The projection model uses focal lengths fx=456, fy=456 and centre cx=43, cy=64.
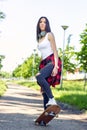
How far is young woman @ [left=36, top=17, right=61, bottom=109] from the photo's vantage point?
8227 mm

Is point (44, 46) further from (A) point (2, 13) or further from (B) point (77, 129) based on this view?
(A) point (2, 13)

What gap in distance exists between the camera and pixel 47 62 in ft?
27.4

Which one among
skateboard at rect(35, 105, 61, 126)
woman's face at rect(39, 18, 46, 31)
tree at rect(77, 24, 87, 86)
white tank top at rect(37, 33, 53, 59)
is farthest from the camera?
tree at rect(77, 24, 87, 86)

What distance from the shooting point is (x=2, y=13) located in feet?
132

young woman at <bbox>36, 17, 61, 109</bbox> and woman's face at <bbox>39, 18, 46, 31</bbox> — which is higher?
woman's face at <bbox>39, 18, 46, 31</bbox>

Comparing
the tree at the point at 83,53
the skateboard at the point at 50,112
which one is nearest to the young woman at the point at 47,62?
the skateboard at the point at 50,112

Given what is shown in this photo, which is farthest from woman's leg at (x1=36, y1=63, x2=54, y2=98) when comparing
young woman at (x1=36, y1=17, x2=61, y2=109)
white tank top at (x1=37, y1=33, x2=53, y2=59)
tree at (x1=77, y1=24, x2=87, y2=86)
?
tree at (x1=77, y1=24, x2=87, y2=86)

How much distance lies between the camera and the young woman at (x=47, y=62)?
823 cm

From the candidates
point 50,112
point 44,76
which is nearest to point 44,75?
point 44,76

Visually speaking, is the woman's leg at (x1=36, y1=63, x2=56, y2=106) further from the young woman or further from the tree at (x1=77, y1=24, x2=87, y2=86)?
the tree at (x1=77, y1=24, x2=87, y2=86)

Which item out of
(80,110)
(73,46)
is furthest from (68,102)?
(73,46)

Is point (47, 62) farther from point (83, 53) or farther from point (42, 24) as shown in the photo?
point (83, 53)

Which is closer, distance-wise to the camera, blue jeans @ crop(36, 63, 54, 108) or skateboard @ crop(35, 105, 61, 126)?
skateboard @ crop(35, 105, 61, 126)

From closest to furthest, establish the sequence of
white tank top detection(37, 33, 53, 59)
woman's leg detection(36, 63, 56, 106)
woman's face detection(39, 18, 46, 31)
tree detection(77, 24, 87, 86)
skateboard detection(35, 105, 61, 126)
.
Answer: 1. skateboard detection(35, 105, 61, 126)
2. woman's leg detection(36, 63, 56, 106)
3. white tank top detection(37, 33, 53, 59)
4. woman's face detection(39, 18, 46, 31)
5. tree detection(77, 24, 87, 86)
